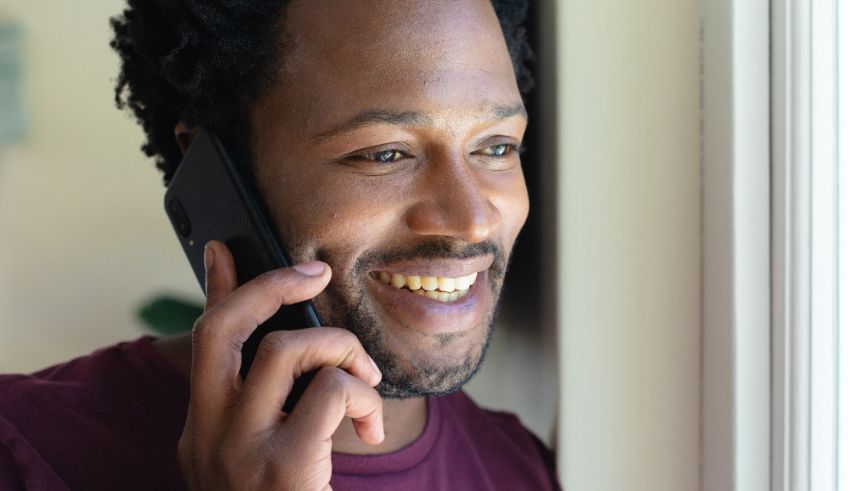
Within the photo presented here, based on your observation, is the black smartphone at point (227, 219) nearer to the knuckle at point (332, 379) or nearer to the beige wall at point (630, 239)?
the knuckle at point (332, 379)

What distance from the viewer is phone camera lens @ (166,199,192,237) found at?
3.63 ft

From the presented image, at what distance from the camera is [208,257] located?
40.2 inches

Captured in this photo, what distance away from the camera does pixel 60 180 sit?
1.74 m

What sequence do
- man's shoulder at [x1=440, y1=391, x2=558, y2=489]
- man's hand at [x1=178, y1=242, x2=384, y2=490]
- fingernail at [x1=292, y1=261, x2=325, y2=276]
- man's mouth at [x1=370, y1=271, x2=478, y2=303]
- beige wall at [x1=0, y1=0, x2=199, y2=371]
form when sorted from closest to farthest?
man's hand at [x1=178, y1=242, x2=384, y2=490] < fingernail at [x1=292, y1=261, x2=325, y2=276] < man's mouth at [x1=370, y1=271, x2=478, y2=303] < man's shoulder at [x1=440, y1=391, x2=558, y2=489] < beige wall at [x1=0, y1=0, x2=199, y2=371]

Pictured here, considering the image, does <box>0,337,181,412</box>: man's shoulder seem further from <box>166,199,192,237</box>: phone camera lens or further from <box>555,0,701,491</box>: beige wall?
<box>555,0,701,491</box>: beige wall

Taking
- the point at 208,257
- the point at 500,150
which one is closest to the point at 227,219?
the point at 208,257

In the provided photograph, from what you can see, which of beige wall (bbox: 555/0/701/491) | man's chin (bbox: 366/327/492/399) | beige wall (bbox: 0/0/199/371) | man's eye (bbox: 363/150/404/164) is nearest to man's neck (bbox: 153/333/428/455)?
man's chin (bbox: 366/327/492/399)

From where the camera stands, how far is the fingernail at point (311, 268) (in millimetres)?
919

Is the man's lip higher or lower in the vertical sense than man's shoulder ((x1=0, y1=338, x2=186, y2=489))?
higher

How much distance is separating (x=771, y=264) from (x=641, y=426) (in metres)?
0.29

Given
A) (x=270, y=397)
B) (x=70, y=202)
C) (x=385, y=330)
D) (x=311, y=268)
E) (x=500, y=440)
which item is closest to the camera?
(x=270, y=397)

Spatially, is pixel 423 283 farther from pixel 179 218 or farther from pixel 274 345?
pixel 179 218

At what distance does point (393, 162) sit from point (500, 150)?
17 cm

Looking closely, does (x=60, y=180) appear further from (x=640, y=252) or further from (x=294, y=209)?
(x=640, y=252)
